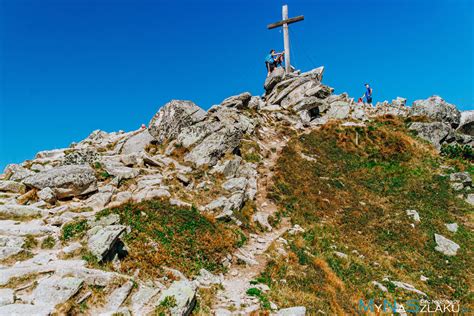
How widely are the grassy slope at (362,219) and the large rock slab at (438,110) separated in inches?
349

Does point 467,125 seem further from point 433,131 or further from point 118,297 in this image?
point 118,297

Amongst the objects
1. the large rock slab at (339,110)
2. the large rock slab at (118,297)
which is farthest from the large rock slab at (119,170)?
the large rock slab at (339,110)

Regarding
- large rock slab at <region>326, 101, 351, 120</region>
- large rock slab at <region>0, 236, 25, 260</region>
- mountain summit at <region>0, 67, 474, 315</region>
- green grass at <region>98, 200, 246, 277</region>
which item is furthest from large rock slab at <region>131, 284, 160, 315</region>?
large rock slab at <region>326, 101, 351, 120</region>

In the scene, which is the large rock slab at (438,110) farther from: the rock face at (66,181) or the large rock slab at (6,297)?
the large rock slab at (6,297)

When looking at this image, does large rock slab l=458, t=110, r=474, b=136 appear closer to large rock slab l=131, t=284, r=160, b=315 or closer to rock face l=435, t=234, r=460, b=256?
rock face l=435, t=234, r=460, b=256

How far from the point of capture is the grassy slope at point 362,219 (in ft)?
47.7

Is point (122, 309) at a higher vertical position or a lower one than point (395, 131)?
lower

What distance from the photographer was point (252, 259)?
15.8 meters

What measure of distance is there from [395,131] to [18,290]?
129 feet

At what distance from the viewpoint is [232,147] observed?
26266mm

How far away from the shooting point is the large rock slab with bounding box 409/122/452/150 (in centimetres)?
3556

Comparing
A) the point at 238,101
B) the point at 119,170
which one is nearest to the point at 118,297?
the point at 119,170

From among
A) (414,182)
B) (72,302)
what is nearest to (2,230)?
(72,302)

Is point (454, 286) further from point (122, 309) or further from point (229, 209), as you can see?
point (122, 309)
